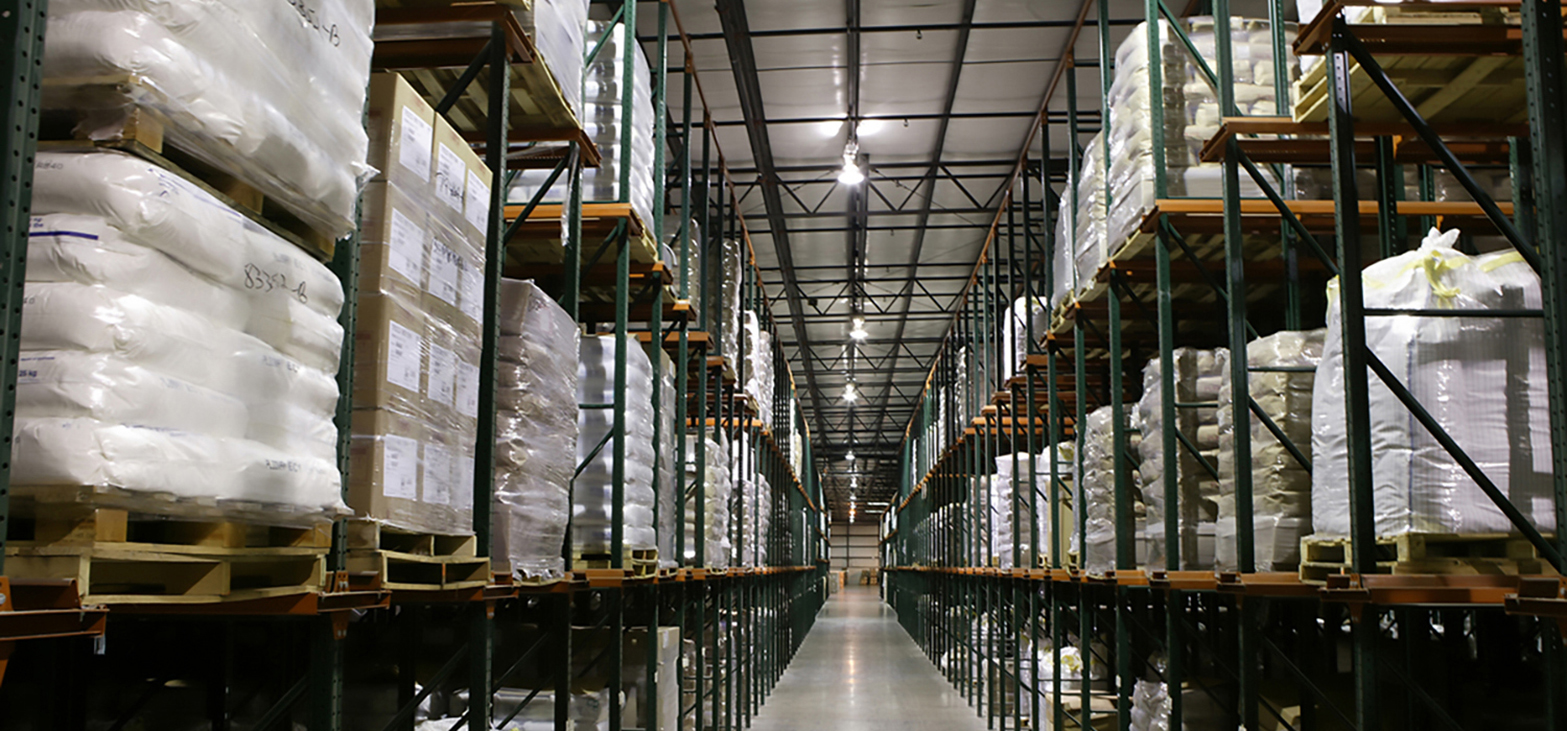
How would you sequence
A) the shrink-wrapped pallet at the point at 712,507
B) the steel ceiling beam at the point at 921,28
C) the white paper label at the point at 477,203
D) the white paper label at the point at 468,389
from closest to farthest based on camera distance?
the white paper label at the point at 468,389, the white paper label at the point at 477,203, the shrink-wrapped pallet at the point at 712,507, the steel ceiling beam at the point at 921,28

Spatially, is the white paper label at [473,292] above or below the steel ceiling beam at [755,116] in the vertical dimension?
below

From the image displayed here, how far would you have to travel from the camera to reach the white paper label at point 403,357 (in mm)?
3701

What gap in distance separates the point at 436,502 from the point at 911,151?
1325 cm

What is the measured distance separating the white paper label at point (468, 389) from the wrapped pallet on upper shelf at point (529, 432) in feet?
1.91

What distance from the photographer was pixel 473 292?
441 centimetres

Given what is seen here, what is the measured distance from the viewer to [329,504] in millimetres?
3029

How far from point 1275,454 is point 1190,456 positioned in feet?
3.95

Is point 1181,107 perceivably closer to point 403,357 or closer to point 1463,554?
point 1463,554

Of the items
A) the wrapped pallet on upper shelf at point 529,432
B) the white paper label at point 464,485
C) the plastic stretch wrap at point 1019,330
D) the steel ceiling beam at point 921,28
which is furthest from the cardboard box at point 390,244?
the steel ceiling beam at point 921,28

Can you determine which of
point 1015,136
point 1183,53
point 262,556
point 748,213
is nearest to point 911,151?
point 1015,136

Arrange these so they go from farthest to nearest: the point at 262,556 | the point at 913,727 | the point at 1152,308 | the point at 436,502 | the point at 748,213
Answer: the point at 748,213
the point at 913,727
the point at 1152,308
the point at 436,502
the point at 262,556

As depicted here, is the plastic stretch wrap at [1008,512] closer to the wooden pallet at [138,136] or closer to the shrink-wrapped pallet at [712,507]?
the shrink-wrapped pallet at [712,507]

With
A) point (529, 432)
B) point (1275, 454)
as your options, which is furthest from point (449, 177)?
point (1275, 454)

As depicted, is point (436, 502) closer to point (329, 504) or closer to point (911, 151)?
point (329, 504)
